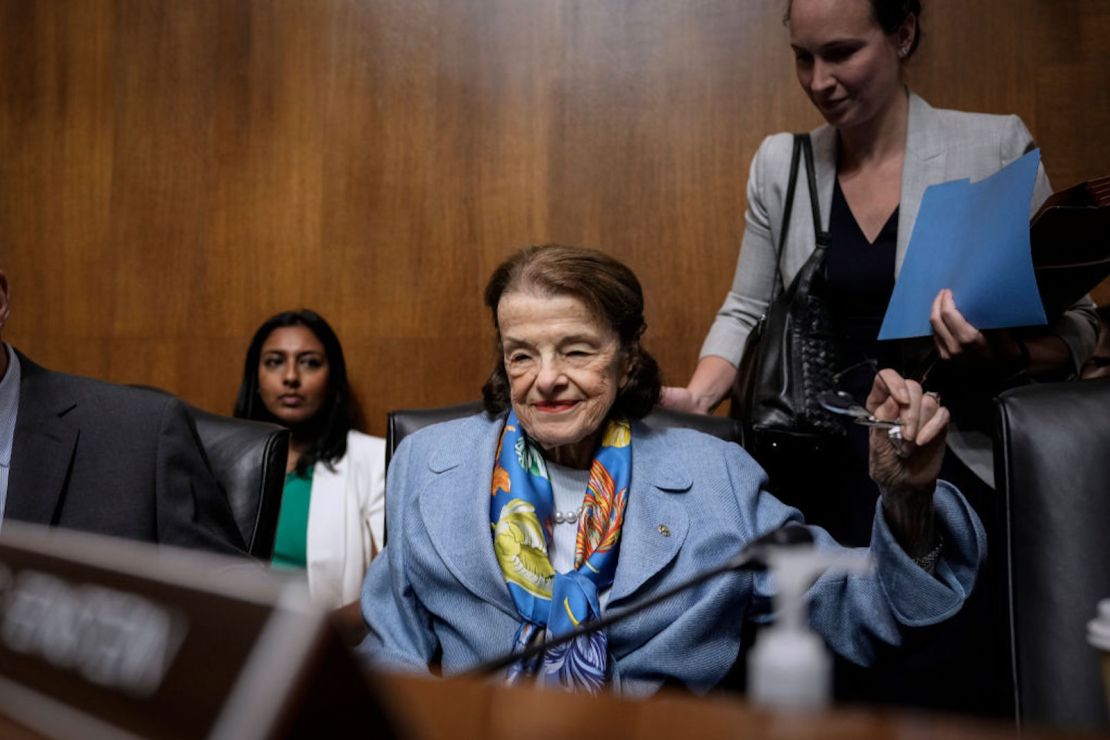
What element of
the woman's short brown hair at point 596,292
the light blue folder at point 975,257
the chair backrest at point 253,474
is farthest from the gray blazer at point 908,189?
the chair backrest at point 253,474

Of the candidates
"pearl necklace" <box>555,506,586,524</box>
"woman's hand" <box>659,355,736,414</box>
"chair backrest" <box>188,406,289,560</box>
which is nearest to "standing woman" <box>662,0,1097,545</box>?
"woman's hand" <box>659,355,736,414</box>

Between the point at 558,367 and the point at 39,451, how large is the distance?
80 cm

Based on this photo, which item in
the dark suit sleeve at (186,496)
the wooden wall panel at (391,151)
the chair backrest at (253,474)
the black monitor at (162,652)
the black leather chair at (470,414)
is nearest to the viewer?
the black monitor at (162,652)

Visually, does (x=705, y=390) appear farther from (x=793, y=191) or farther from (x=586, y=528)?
(x=586, y=528)

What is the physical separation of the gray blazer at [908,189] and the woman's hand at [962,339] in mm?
129

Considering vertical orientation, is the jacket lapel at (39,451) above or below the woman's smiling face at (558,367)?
below

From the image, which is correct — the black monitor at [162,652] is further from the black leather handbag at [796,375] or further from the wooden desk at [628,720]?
the black leather handbag at [796,375]

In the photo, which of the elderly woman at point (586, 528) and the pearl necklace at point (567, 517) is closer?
the elderly woman at point (586, 528)

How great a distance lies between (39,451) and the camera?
171cm

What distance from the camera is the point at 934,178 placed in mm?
1887

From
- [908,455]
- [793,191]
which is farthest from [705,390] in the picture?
[908,455]

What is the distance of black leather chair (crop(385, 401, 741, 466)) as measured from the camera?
2.04 meters

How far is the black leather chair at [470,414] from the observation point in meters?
2.04

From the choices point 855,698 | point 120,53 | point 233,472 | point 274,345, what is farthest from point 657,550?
point 120,53
